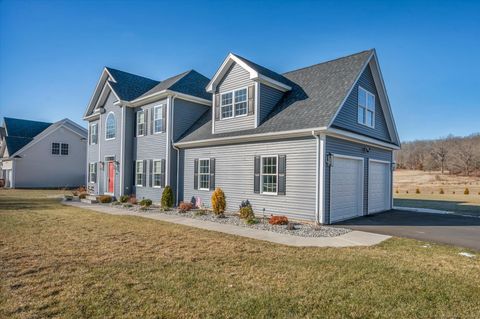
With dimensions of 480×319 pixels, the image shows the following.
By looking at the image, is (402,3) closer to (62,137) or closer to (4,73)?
(4,73)

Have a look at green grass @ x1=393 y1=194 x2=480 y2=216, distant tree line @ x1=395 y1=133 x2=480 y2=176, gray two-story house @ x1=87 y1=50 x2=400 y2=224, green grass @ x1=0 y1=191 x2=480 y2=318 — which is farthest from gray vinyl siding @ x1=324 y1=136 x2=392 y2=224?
distant tree line @ x1=395 y1=133 x2=480 y2=176

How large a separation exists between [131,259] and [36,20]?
12019 mm

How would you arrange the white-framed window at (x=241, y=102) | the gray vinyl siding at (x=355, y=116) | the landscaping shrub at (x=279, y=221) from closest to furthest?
1. the landscaping shrub at (x=279, y=221)
2. the gray vinyl siding at (x=355, y=116)
3. the white-framed window at (x=241, y=102)

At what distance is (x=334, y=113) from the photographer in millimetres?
10812

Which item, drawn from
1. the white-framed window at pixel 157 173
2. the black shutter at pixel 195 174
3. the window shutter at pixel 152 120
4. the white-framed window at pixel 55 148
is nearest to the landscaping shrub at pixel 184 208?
the black shutter at pixel 195 174

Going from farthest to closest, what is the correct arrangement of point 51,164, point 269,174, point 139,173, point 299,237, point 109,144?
point 51,164, point 109,144, point 139,173, point 269,174, point 299,237

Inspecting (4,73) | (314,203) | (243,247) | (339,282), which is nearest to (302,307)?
(339,282)

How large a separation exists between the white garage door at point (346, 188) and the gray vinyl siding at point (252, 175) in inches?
42.1

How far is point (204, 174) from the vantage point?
48.9 ft

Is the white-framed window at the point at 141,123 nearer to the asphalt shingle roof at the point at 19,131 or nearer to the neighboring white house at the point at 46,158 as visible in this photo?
the neighboring white house at the point at 46,158

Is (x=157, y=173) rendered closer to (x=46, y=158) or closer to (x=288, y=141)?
(x=288, y=141)

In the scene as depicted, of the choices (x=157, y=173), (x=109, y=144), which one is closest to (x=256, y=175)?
(x=157, y=173)

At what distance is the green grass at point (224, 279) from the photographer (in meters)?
3.98

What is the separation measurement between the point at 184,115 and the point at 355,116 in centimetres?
954
